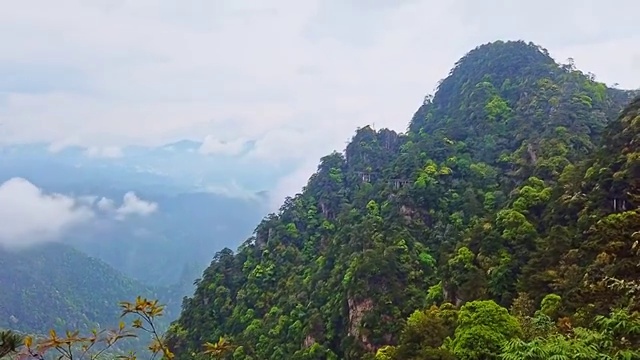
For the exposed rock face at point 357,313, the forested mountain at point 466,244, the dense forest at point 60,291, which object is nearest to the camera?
the forested mountain at point 466,244

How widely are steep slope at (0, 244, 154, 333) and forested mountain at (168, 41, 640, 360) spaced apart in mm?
84823

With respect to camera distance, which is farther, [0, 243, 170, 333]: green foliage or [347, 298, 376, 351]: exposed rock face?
[0, 243, 170, 333]: green foliage

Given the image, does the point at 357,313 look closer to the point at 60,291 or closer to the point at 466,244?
the point at 466,244

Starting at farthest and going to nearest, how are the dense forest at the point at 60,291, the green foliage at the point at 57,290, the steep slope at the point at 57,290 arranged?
the dense forest at the point at 60,291, the steep slope at the point at 57,290, the green foliage at the point at 57,290

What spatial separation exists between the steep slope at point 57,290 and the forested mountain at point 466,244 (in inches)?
3339

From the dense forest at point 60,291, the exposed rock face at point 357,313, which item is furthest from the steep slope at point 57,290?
the exposed rock face at point 357,313

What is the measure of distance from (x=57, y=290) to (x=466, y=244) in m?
146

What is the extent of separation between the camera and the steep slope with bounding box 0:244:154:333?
12644 cm

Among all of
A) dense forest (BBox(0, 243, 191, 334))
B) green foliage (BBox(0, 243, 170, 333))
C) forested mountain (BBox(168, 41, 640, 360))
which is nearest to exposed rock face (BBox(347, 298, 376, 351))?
forested mountain (BBox(168, 41, 640, 360))

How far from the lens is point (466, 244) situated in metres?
25.8

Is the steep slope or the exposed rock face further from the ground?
the steep slope

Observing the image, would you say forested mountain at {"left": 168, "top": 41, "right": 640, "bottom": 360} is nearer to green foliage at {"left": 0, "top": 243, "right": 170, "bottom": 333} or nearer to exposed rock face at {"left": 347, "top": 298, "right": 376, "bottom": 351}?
exposed rock face at {"left": 347, "top": 298, "right": 376, "bottom": 351}

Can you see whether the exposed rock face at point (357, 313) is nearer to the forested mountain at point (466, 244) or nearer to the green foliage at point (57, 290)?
the forested mountain at point (466, 244)

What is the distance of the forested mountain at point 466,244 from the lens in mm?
14344
